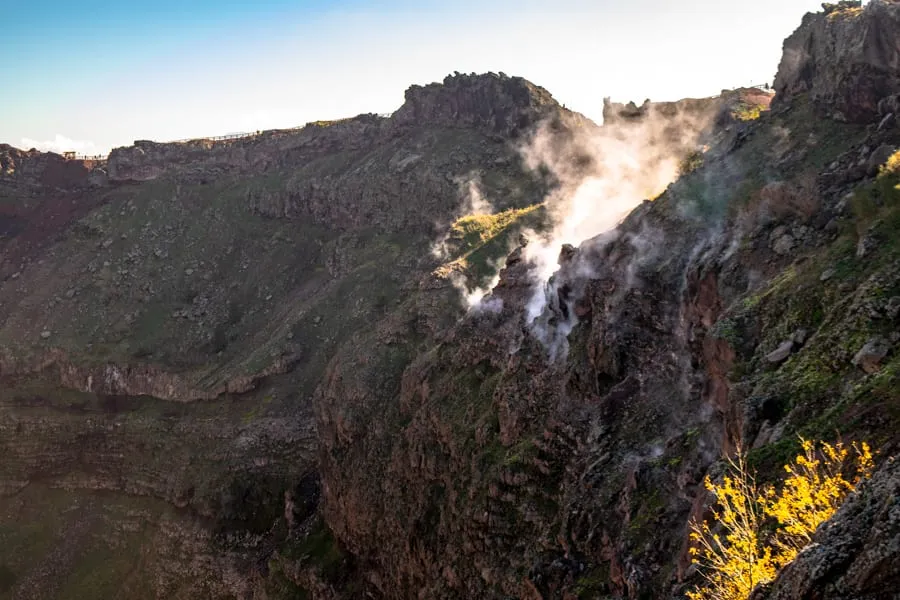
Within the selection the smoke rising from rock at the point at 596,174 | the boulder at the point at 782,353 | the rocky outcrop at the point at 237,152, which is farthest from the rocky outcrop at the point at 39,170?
the boulder at the point at 782,353

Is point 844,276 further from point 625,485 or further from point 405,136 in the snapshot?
point 405,136

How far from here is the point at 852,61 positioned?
2706 centimetres

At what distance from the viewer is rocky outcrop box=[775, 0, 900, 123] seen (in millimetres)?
25797

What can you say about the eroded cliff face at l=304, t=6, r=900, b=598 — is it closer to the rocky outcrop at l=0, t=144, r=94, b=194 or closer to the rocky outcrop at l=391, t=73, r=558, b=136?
the rocky outcrop at l=391, t=73, r=558, b=136

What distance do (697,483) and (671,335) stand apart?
315 inches

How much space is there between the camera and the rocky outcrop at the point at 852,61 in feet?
84.6

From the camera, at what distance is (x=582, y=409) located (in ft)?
79.5

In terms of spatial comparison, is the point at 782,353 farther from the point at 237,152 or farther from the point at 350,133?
the point at 237,152

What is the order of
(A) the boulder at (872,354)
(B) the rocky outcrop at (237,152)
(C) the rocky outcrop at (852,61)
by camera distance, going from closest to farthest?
(A) the boulder at (872,354)
(C) the rocky outcrop at (852,61)
(B) the rocky outcrop at (237,152)

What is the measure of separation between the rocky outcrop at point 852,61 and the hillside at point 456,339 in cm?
16

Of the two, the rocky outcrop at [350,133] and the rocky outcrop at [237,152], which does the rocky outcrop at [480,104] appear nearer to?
the rocky outcrop at [350,133]

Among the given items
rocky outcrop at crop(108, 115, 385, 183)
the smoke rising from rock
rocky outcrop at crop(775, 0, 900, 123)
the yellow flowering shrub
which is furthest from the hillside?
the yellow flowering shrub

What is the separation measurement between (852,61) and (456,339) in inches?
893

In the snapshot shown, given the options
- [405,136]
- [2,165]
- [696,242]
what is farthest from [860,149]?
[2,165]
